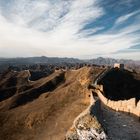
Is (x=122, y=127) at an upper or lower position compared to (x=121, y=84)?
upper

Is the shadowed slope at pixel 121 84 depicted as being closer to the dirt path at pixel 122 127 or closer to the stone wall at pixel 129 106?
the stone wall at pixel 129 106

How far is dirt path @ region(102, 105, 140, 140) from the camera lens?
61.3 feet

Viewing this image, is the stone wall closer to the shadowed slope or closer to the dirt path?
the dirt path

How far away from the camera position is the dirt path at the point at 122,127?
1867 centimetres

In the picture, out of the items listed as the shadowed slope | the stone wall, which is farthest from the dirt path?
the shadowed slope

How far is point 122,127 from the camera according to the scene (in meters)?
20.7

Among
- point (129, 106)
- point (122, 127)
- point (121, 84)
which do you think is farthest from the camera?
Result: point (121, 84)

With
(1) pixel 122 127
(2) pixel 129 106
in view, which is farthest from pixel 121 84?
(1) pixel 122 127

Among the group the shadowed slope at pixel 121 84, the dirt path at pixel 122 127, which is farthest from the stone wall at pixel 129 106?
the shadowed slope at pixel 121 84

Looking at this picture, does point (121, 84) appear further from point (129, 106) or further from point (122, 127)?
point (122, 127)

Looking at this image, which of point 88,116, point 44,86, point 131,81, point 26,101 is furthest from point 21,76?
point 88,116

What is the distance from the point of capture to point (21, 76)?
568 ft

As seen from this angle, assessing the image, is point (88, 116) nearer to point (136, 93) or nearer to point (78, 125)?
point (78, 125)

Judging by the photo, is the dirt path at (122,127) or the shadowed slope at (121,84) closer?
the dirt path at (122,127)
